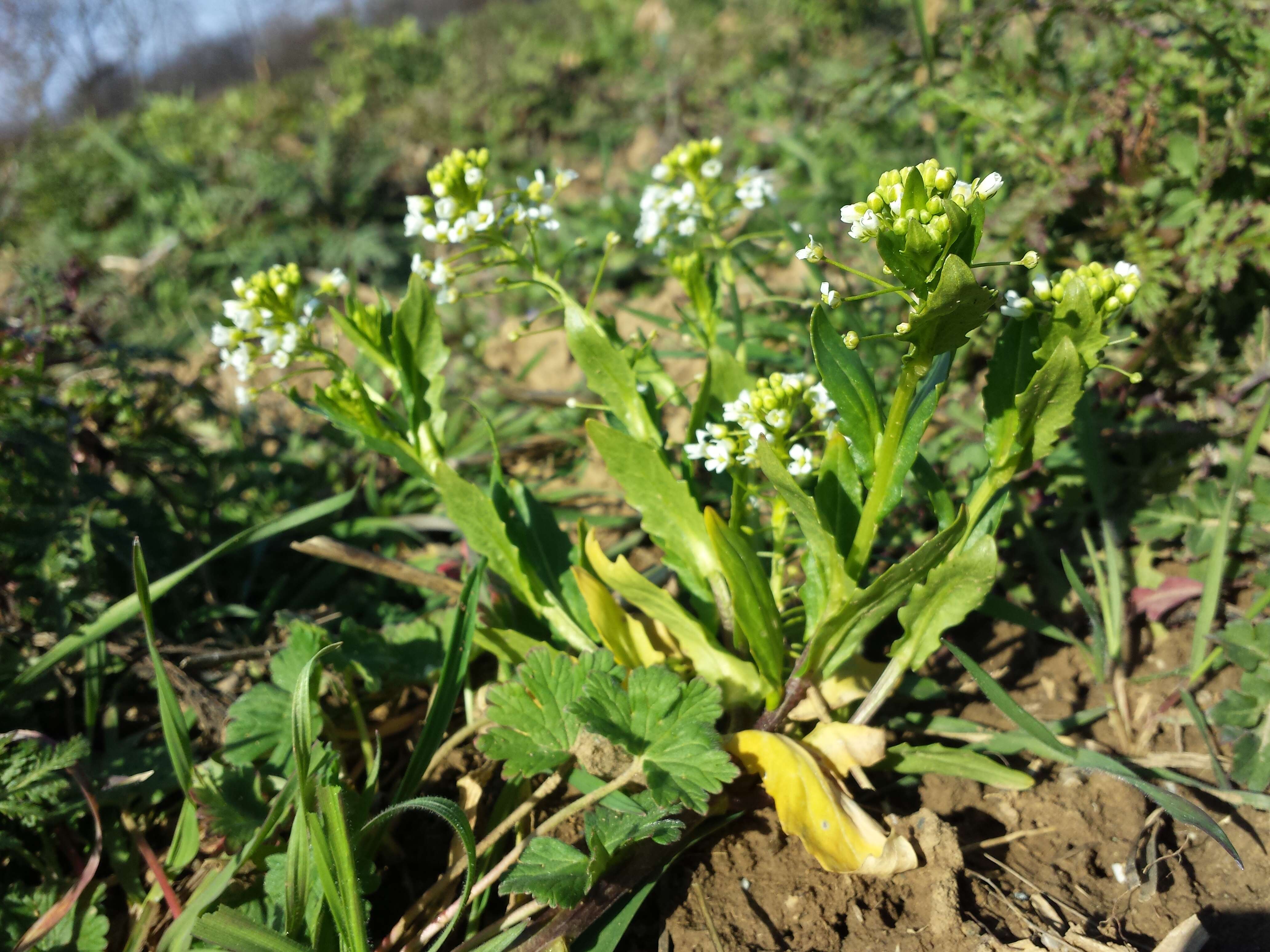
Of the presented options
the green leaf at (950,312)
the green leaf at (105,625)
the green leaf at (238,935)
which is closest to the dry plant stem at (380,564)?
the green leaf at (105,625)

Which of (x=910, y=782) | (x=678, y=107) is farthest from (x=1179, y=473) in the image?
(x=678, y=107)

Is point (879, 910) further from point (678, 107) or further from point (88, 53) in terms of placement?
point (88, 53)

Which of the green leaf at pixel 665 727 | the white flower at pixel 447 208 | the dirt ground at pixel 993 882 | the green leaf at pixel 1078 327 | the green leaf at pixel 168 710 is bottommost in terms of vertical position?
the dirt ground at pixel 993 882

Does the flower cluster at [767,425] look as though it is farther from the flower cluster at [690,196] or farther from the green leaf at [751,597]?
the flower cluster at [690,196]

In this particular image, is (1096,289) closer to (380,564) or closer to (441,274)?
(441,274)

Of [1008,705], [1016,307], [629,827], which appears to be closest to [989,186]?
[1016,307]

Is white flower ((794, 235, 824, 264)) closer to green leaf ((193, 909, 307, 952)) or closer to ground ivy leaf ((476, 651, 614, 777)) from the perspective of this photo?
ground ivy leaf ((476, 651, 614, 777))
